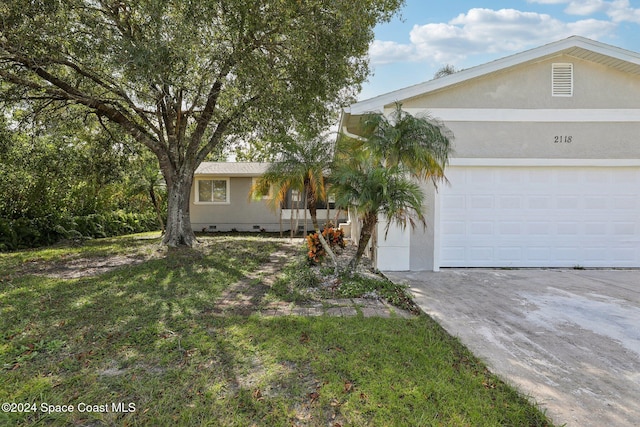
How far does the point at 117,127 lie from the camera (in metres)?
12.0

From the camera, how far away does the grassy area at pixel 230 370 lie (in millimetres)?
2521

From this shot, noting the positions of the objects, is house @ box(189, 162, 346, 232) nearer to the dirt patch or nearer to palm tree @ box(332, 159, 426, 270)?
the dirt patch

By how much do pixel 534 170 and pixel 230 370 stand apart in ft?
24.5

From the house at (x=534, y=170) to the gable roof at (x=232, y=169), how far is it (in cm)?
931

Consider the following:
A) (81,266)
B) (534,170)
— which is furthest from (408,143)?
(81,266)

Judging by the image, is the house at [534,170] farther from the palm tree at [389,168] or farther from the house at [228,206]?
the house at [228,206]

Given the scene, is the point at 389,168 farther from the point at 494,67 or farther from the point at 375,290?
the point at 494,67

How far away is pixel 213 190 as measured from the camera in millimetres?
16766

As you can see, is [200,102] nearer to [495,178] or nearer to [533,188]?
[495,178]

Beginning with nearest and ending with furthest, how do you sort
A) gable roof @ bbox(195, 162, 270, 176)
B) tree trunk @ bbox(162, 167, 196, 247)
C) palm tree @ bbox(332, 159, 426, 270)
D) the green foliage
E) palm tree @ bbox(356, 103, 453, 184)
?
1. the green foliage
2. palm tree @ bbox(332, 159, 426, 270)
3. palm tree @ bbox(356, 103, 453, 184)
4. tree trunk @ bbox(162, 167, 196, 247)
5. gable roof @ bbox(195, 162, 270, 176)

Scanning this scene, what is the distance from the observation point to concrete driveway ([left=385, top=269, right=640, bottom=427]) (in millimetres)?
2758

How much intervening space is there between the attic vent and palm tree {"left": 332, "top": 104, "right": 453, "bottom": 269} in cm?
316

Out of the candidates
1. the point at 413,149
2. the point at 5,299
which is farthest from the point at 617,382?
the point at 5,299

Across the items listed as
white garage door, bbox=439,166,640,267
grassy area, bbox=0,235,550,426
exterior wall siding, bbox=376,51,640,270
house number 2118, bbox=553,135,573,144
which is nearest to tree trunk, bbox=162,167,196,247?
grassy area, bbox=0,235,550,426
